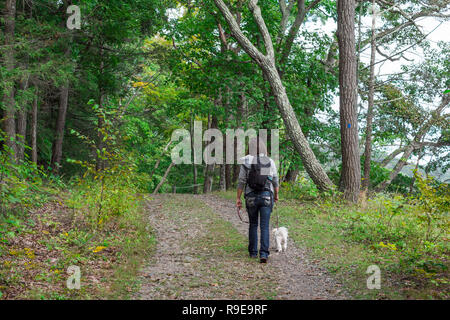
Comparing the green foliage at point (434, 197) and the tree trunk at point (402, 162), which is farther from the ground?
the tree trunk at point (402, 162)

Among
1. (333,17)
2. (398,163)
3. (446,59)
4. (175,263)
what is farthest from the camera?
(398,163)

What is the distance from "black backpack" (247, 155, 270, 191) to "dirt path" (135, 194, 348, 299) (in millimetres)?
1276

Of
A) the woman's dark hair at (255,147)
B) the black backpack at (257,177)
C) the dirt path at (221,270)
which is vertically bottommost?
the dirt path at (221,270)

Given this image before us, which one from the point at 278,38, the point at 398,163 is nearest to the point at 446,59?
the point at 398,163

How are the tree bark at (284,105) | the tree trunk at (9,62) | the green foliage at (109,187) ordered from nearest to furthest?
the green foliage at (109,187)
the tree trunk at (9,62)
the tree bark at (284,105)

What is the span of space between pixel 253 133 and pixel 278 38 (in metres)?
4.11

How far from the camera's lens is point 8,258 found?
19.8ft

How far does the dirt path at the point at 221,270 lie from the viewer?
5477 mm

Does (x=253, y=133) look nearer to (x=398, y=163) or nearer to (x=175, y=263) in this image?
(x=175, y=263)

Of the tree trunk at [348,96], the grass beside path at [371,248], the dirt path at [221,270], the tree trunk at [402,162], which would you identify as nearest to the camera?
the grass beside path at [371,248]

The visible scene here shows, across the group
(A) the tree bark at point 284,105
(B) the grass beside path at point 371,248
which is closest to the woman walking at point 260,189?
(B) the grass beside path at point 371,248

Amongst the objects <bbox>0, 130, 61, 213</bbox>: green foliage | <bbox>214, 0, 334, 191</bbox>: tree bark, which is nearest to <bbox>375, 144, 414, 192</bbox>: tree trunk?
<bbox>214, 0, 334, 191</bbox>: tree bark

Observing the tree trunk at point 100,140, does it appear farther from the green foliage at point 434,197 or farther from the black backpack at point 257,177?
the green foliage at point 434,197

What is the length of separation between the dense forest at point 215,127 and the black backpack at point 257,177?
1.74 m
